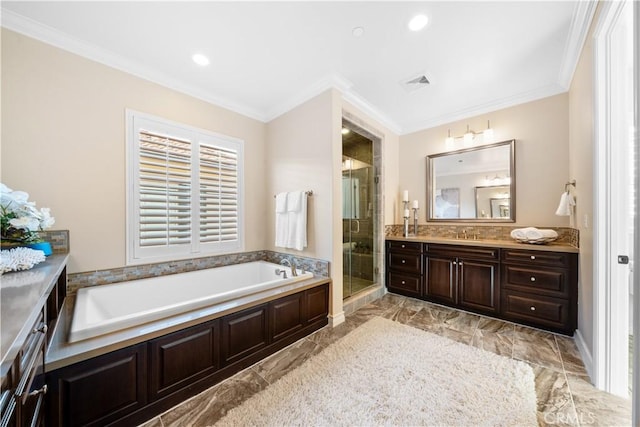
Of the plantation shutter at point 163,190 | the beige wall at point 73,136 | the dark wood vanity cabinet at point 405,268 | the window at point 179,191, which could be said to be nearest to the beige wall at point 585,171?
the dark wood vanity cabinet at point 405,268

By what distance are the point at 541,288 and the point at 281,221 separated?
293 centimetres

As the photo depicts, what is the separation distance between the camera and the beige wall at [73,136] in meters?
1.79

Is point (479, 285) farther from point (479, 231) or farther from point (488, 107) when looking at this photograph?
point (488, 107)

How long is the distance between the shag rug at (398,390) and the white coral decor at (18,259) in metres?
1.42

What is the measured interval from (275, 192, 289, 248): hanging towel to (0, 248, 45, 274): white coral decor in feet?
Answer: 6.58

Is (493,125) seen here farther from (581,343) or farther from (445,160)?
(581,343)

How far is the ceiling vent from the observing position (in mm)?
2539

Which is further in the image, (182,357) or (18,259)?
(182,357)

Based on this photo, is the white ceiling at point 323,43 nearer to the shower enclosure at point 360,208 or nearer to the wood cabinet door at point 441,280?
the shower enclosure at point 360,208

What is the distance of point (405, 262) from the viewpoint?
3.39 m

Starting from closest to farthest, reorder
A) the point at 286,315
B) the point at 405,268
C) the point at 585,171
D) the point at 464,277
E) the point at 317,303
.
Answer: the point at 585,171, the point at 286,315, the point at 317,303, the point at 464,277, the point at 405,268

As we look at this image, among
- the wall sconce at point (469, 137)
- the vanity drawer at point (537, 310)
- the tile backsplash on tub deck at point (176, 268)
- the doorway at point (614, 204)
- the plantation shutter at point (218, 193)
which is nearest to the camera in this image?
the doorway at point (614, 204)

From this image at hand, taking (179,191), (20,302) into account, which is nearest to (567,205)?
(20,302)

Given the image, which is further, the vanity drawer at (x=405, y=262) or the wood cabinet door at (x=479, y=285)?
the vanity drawer at (x=405, y=262)
